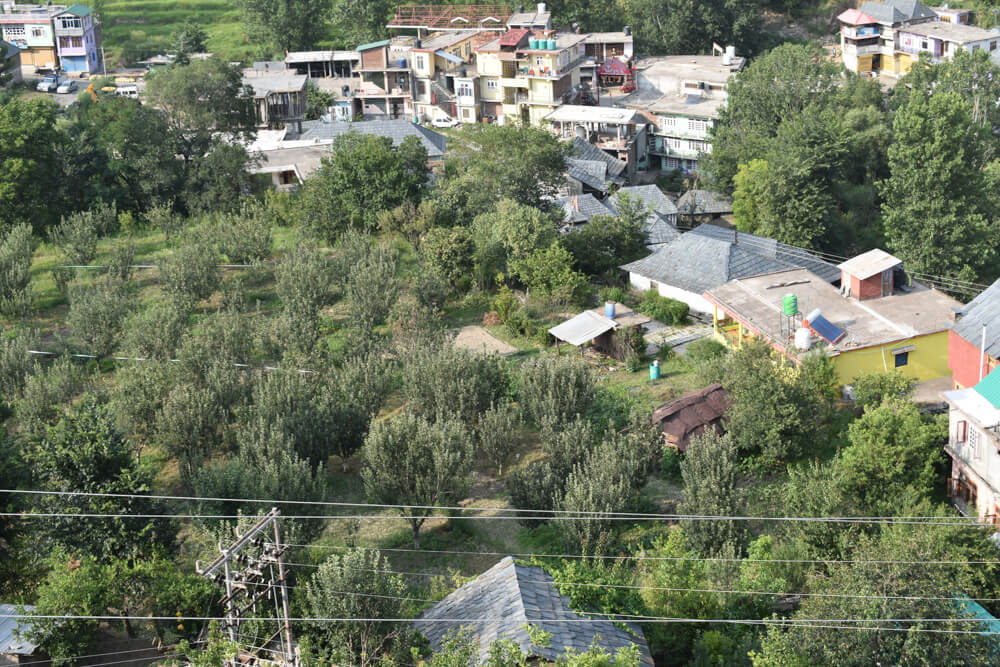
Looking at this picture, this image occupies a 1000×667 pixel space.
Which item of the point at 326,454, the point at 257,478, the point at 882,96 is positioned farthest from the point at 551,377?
the point at 882,96

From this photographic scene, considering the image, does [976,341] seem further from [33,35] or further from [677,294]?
[33,35]

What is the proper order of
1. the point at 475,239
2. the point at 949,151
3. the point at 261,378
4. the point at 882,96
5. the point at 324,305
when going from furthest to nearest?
1. the point at 882,96
2. the point at 949,151
3. the point at 475,239
4. the point at 324,305
5. the point at 261,378

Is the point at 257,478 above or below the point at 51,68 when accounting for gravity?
below

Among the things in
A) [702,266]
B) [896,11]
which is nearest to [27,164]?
[702,266]

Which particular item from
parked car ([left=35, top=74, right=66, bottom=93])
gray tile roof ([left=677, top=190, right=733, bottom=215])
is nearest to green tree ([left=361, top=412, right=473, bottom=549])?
gray tile roof ([left=677, top=190, right=733, bottom=215])

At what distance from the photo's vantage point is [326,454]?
29109 millimetres

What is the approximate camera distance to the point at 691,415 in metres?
30.9

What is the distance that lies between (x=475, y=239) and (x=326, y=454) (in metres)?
15.6

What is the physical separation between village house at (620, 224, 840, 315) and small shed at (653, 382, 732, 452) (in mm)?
8779

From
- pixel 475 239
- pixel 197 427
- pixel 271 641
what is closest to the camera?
pixel 271 641

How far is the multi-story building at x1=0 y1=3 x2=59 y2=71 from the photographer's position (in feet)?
287

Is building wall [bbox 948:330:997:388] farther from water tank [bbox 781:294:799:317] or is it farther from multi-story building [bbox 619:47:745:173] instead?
multi-story building [bbox 619:47:745:173]

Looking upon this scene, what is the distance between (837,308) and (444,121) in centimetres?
4346

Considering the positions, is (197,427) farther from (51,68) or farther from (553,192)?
(51,68)
